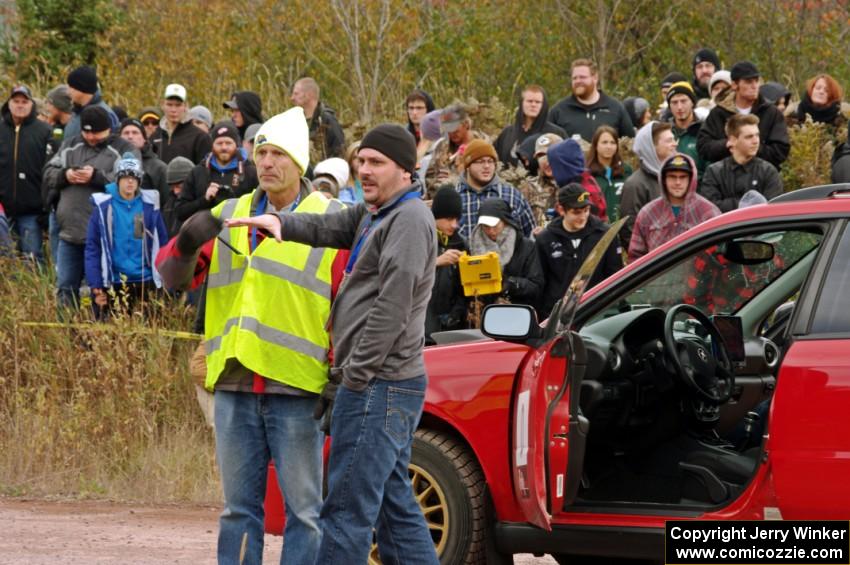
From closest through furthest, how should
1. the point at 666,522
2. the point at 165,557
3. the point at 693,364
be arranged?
the point at 666,522 < the point at 693,364 < the point at 165,557

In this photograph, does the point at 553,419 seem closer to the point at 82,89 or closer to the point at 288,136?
the point at 288,136

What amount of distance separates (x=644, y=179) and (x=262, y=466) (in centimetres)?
671

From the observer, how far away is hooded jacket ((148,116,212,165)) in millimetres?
14945

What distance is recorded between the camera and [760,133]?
12.8 metres

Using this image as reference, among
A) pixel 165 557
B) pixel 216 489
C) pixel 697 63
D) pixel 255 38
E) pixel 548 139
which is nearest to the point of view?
pixel 165 557

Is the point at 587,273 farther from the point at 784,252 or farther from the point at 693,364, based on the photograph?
the point at 784,252

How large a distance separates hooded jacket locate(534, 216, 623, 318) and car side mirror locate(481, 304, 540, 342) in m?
4.40

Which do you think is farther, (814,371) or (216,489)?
(216,489)

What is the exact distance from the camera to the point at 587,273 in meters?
6.32

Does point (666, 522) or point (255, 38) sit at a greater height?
point (255, 38)

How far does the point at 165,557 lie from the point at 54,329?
14.9ft

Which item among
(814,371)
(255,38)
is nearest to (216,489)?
(814,371)

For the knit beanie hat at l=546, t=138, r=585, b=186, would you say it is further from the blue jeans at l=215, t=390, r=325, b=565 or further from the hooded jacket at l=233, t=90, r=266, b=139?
the blue jeans at l=215, t=390, r=325, b=565

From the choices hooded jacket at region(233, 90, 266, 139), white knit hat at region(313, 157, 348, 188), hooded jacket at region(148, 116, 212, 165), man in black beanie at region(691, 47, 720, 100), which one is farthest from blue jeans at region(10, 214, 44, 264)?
man in black beanie at region(691, 47, 720, 100)
